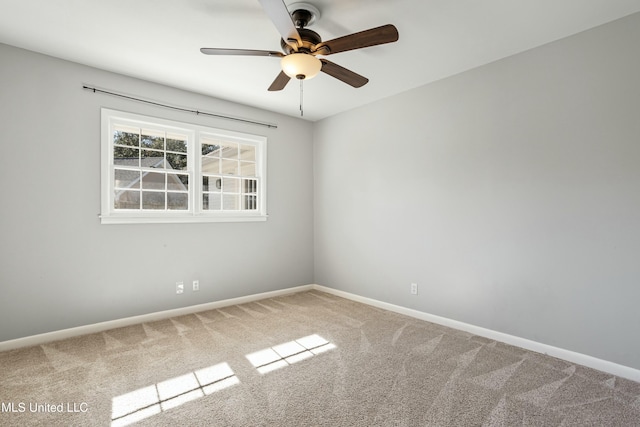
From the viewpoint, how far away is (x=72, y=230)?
318 centimetres

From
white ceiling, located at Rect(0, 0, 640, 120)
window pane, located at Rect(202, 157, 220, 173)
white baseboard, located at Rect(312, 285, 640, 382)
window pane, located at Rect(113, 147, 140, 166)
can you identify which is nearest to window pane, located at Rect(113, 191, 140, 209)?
window pane, located at Rect(113, 147, 140, 166)

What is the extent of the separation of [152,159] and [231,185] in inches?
40.0

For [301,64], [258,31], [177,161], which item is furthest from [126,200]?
[301,64]

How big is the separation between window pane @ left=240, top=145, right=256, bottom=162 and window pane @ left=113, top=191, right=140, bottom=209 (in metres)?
1.44

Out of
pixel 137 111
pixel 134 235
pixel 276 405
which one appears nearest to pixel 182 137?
pixel 137 111

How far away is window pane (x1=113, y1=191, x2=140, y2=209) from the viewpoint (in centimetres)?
350

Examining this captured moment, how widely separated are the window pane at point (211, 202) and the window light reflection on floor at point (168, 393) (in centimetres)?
216

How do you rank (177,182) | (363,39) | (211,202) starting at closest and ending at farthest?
(363,39) → (177,182) → (211,202)

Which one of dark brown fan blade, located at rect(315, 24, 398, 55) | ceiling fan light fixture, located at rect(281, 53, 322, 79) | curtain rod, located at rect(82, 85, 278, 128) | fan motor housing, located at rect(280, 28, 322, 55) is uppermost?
curtain rod, located at rect(82, 85, 278, 128)

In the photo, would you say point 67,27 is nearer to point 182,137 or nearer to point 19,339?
point 182,137

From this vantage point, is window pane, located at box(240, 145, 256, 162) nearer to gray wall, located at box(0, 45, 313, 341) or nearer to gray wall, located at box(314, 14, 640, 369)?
gray wall, located at box(0, 45, 313, 341)

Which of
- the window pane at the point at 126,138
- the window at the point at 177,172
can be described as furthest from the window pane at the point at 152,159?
the window pane at the point at 126,138

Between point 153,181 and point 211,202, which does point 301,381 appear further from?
point 153,181

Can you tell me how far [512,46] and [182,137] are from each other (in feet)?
11.8
